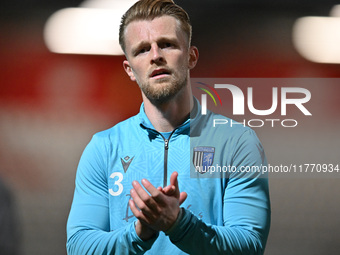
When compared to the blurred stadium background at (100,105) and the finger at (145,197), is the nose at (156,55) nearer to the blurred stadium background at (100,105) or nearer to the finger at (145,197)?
the blurred stadium background at (100,105)

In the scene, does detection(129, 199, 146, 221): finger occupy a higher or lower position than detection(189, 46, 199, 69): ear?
lower

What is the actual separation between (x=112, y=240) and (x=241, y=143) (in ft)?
1.65

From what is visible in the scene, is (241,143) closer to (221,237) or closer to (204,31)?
(221,237)

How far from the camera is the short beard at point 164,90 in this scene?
1400 millimetres

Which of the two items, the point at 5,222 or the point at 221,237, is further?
the point at 5,222

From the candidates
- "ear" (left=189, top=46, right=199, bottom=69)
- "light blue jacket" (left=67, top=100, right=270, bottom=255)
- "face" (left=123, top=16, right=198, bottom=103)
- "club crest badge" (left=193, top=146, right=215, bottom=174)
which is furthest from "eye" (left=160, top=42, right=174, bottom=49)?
"club crest badge" (left=193, top=146, right=215, bottom=174)

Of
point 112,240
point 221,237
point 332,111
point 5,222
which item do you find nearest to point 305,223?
point 332,111

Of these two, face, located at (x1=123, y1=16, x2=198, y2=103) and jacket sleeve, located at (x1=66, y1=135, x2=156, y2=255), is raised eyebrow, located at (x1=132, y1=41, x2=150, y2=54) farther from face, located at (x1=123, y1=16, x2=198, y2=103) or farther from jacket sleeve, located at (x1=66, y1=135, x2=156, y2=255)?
jacket sleeve, located at (x1=66, y1=135, x2=156, y2=255)

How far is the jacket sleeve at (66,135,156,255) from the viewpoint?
1206 mm

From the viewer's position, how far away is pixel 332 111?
64.9 inches

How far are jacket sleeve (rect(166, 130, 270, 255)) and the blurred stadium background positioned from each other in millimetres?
246

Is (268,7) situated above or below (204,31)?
above

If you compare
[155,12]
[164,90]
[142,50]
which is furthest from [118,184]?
[155,12]

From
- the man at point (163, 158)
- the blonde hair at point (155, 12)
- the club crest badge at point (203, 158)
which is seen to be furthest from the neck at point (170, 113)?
the blonde hair at point (155, 12)
